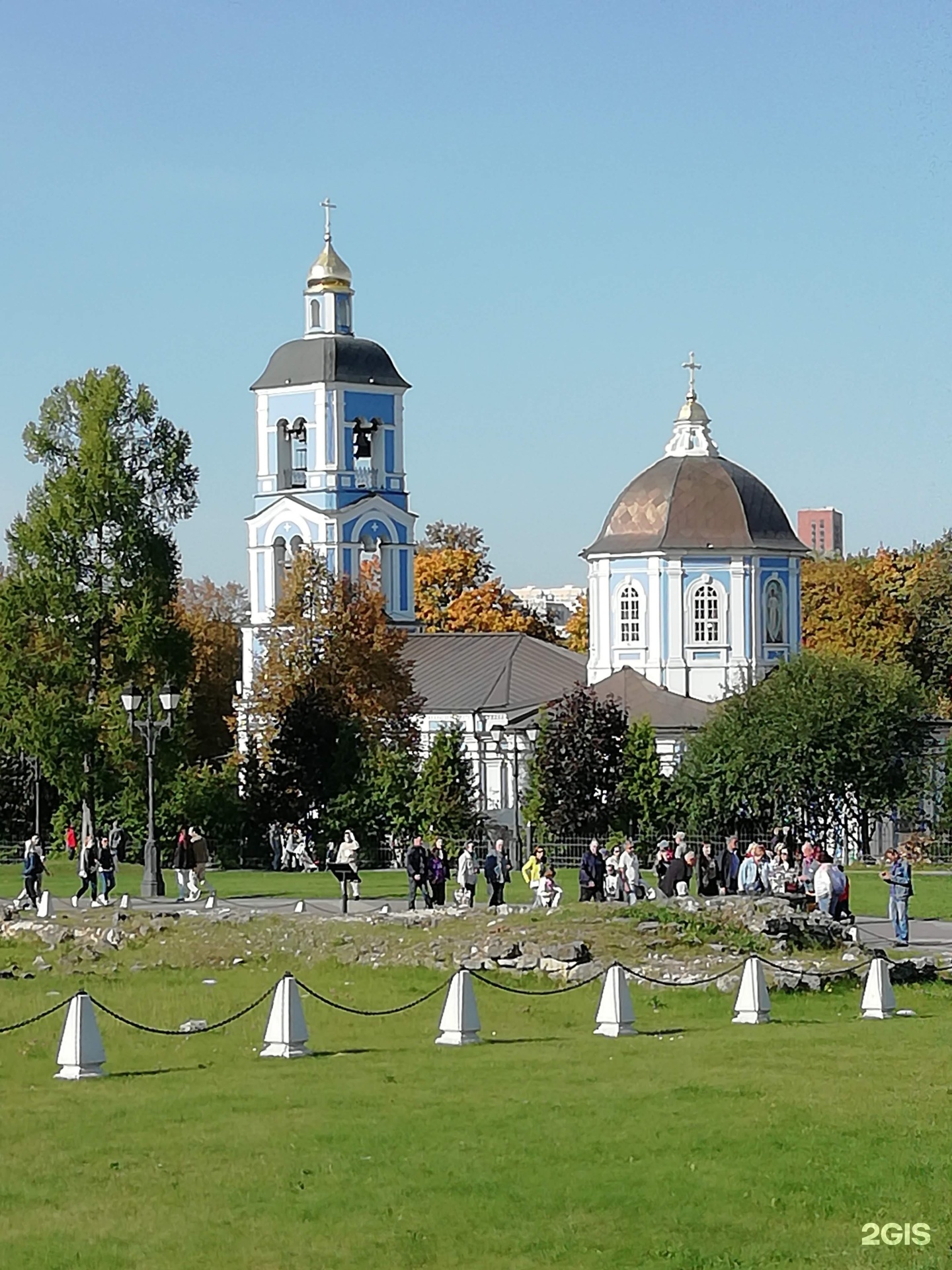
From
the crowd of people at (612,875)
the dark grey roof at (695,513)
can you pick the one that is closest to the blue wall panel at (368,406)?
the dark grey roof at (695,513)

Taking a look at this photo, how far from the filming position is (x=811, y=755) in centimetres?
5831

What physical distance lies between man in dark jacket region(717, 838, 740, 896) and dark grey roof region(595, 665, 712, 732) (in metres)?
30.2

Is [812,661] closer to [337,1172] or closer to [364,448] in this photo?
[364,448]

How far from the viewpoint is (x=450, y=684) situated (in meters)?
85.1

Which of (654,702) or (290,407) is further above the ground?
(290,407)

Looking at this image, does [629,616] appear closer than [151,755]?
No

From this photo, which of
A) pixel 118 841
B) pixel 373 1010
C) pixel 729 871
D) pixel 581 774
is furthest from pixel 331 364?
pixel 373 1010

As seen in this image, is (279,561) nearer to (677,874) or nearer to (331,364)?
(331,364)

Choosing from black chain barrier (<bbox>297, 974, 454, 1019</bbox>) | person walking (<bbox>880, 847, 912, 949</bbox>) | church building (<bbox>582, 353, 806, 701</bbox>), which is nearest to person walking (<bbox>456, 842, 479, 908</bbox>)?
person walking (<bbox>880, 847, 912, 949</bbox>)

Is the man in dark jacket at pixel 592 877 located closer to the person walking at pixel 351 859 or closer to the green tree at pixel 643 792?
the person walking at pixel 351 859

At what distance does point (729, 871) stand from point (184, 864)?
428 inches

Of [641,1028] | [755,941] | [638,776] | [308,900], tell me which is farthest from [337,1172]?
[638,776]

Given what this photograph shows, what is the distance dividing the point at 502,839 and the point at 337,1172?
43.0 meters

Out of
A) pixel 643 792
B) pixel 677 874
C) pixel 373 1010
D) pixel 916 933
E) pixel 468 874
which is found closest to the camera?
pixel 373 1010
